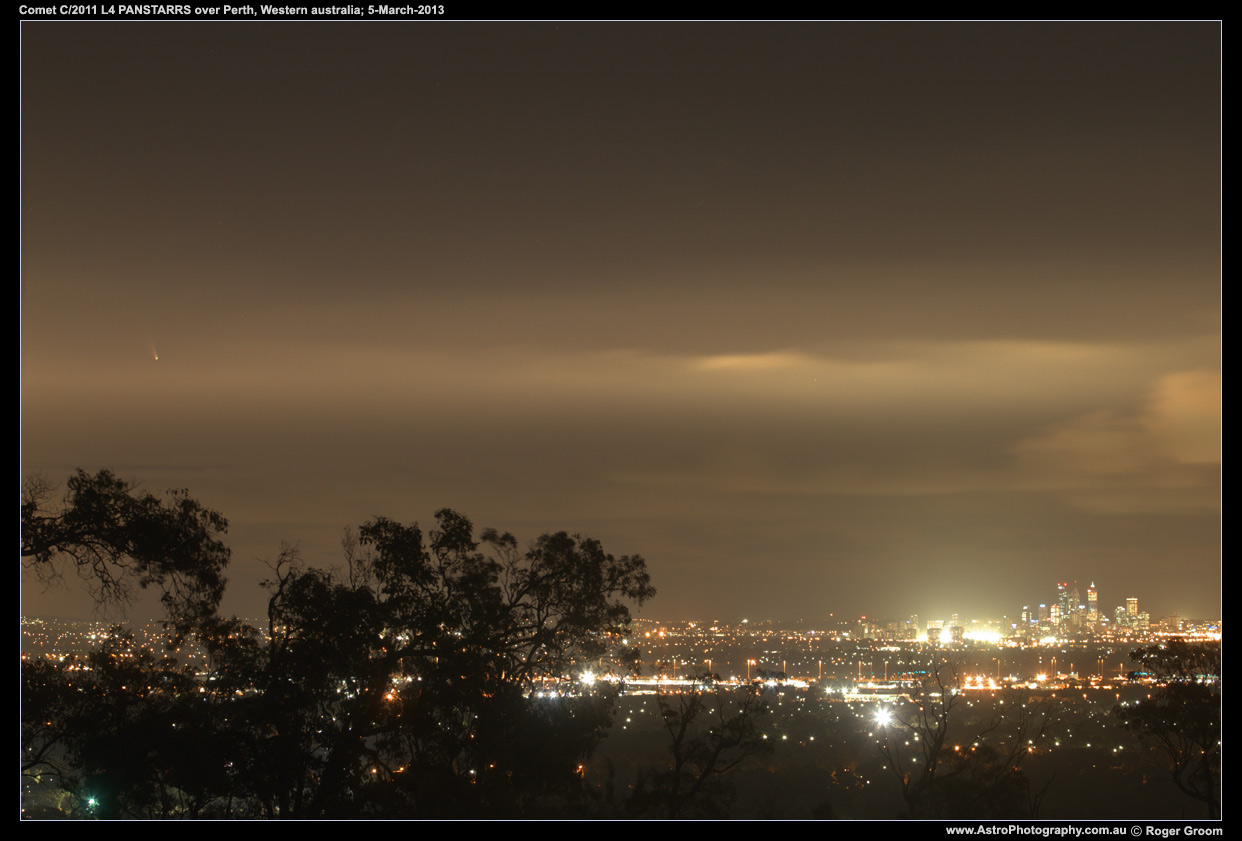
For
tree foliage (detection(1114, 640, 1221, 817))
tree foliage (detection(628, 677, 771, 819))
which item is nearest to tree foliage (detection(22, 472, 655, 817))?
tree foliage (detection(628, 677, 771, 819))

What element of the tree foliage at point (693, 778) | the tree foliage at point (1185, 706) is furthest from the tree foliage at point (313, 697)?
the tree foliage at point (1185, 706)

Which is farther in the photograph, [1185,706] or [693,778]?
[693,778]

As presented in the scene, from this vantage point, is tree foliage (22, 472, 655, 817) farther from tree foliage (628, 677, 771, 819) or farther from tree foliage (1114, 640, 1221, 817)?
tree foliage (1114, 640, 1221, 817)

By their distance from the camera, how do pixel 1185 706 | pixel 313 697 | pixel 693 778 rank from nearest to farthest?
pixel 313 697 → pixel 1185 706 → pixel 693 778

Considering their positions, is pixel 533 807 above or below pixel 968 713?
above

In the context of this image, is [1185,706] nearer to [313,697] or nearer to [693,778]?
[693,778]

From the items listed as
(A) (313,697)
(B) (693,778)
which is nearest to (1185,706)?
(B) (693,778)
